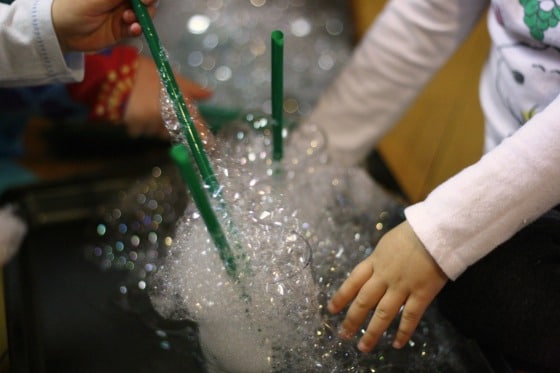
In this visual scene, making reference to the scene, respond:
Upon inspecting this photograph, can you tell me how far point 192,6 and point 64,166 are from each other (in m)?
0.36

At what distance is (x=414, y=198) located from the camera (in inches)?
27.2

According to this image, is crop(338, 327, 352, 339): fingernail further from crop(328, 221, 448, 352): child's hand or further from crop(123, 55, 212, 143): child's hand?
crop(123, 55, 212, 143): child's hand

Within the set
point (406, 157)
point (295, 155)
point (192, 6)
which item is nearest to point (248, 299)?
point (295, 155)

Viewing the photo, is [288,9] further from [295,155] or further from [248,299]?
[248,299]

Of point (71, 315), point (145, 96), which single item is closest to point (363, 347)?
point (71, 315)

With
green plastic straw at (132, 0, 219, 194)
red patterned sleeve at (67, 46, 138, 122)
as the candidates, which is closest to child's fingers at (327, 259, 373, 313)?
green plastic straw at (132, 0, 219, 194)

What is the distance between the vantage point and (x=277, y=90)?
1.86ft

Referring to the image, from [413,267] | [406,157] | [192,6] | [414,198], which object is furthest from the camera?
[192,6]

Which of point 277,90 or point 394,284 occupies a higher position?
point 277,90

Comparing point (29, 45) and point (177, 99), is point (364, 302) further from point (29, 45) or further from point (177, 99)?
point (29, 45)

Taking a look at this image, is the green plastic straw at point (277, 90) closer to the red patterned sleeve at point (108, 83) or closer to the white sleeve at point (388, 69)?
the white sleeve at point (388, 69)

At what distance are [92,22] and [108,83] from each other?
0.21m

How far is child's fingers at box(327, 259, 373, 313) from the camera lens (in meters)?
0.52

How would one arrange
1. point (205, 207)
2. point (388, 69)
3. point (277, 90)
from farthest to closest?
point (388, 69), point (277, 90), point (205, 207)
